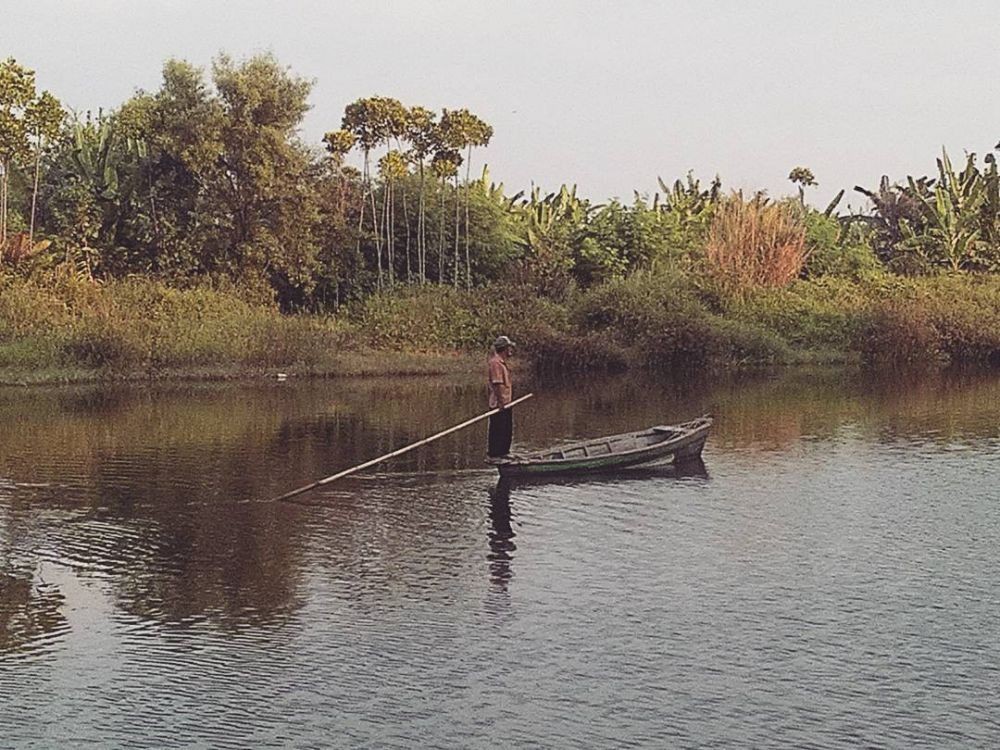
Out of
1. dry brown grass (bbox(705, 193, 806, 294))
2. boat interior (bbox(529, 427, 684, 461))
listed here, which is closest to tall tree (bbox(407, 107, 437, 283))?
dry brown grass (bbox(705, 193, 806, 294))

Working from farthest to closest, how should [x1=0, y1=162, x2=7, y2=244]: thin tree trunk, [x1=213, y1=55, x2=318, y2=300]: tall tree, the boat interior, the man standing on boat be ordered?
[x1=213, y1=55, x2=318, y2=300]: tall tree
[x1=0, y1=162, x2=7, y2=244]: thin tree trunk
the boat interior
the man standing on boat

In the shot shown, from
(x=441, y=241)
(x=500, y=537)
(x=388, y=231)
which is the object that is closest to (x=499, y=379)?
(x=500, y=537)

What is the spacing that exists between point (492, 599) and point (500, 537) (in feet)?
8.69

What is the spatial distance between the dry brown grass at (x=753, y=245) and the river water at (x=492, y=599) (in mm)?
22843

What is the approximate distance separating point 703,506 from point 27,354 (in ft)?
77.2

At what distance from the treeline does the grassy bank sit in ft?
5.21

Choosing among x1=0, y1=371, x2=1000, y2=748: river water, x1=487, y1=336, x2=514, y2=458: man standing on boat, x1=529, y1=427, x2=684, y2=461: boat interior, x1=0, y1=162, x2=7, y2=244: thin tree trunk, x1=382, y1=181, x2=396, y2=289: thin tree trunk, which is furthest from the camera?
x1=382, y1=181, x2=396, y2=289: thin tree trunk

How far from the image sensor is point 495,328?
3988cm

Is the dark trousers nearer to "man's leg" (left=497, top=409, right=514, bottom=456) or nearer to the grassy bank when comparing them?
"man's leg" (left=497, top=409, right=514, bottom=456)

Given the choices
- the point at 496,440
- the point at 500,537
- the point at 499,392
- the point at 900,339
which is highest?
the point at 900,339

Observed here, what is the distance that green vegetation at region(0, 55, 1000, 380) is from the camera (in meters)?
36.5

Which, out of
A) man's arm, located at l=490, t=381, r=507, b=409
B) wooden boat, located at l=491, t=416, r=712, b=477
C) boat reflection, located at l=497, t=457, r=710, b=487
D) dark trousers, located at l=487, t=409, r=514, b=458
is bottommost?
boat reflection, located at l=497, t=457, r=710, b=487

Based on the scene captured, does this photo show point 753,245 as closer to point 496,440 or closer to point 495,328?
point 495,328

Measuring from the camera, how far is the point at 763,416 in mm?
25625
